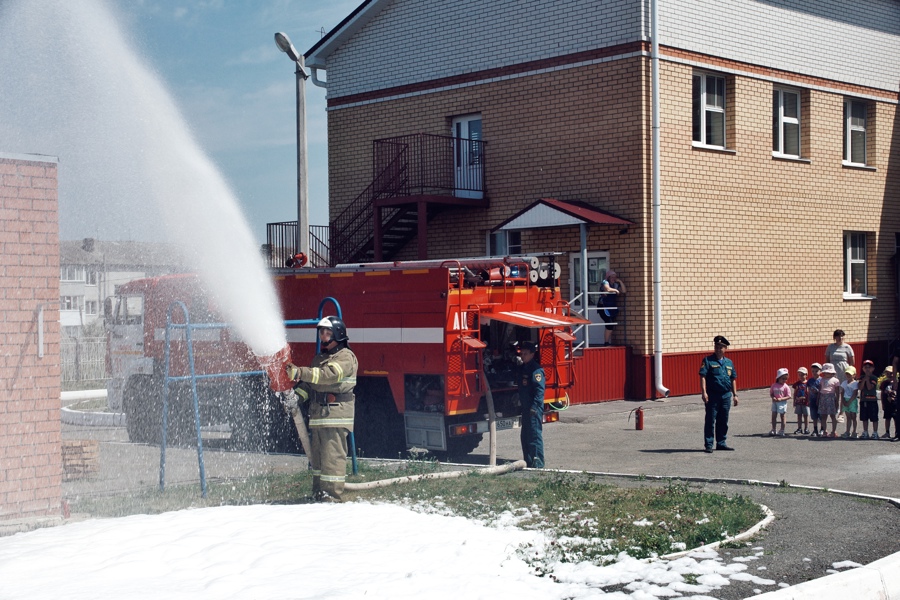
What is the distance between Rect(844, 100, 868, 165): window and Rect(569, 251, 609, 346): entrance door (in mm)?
8241

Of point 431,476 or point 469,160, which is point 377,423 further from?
point 469,160

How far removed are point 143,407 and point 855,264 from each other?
18434 millimetres

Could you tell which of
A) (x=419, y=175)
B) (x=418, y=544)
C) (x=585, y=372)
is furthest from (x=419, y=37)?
(x=418, y=544)

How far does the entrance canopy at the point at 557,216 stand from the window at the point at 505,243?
1.70 m

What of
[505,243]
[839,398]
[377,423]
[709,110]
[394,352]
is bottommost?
[377,423]

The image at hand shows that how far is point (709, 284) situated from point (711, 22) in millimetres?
5579

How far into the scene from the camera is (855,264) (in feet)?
86.3

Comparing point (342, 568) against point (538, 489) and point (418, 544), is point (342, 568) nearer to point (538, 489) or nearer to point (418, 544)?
point (418, 544)

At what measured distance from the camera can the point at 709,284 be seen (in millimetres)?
21984

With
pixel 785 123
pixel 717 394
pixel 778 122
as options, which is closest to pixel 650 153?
pixel 778 122

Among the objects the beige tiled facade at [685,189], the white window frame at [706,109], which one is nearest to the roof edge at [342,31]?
the beige tiled facade at [685,189]

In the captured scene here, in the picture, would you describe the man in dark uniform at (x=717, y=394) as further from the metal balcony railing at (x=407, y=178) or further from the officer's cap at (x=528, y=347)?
the metal balcony railing at (x=407, y=178)

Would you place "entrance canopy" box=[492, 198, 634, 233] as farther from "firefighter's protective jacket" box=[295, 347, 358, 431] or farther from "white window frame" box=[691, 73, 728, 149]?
"firefighter's protective jacket" box=[295, 347, 358, 431]

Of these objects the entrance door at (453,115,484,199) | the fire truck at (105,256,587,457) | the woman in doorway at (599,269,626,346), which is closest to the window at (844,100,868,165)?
the woman in doorway at (599,269,626,346)
